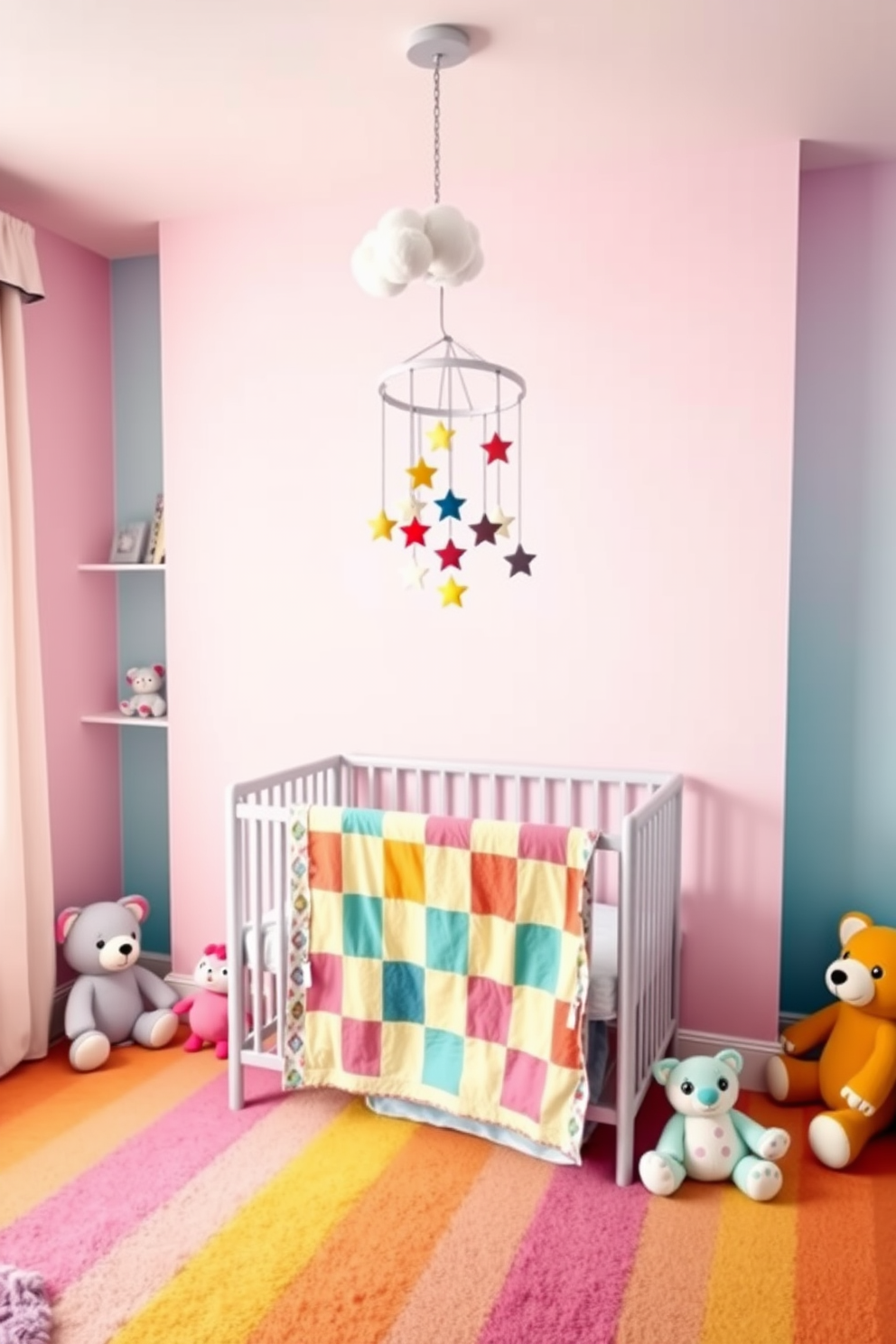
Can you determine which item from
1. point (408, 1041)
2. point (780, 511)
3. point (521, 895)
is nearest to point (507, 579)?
point (780, 511)

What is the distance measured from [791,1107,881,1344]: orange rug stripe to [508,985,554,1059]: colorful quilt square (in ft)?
1.95

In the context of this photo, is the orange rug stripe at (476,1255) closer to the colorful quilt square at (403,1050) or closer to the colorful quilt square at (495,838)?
the colorful quilt square at (403,1050)

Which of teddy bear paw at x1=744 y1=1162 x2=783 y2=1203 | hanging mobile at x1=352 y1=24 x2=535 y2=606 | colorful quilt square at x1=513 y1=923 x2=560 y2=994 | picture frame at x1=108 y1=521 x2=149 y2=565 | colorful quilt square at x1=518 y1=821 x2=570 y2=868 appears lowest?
teddy bear paw at x1=744 y1=1162 x2=783 y2=1203

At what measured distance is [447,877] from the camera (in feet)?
7.58

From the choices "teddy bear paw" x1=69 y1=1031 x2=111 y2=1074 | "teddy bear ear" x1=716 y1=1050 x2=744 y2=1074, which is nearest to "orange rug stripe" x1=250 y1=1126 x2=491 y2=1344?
"teddy bear ear" x1=716 y1=1050 x2=744 y2=1074

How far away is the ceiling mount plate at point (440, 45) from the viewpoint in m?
2.00

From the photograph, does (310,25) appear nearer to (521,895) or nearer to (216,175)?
(216,175)

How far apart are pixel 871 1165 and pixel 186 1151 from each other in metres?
1.51

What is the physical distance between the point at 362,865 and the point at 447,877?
0.21m

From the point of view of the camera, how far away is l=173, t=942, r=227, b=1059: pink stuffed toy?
9.59ft

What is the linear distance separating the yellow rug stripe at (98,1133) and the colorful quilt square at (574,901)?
1.15 meters

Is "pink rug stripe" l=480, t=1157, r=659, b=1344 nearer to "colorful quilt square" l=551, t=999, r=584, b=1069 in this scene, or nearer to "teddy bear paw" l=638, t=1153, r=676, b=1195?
"teddy bear paw" l=638, t=1153, r=676, b=1195

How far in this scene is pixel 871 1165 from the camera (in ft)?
7.64

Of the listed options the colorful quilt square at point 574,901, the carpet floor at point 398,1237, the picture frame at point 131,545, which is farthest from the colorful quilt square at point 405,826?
the picture frame at point 131,545
